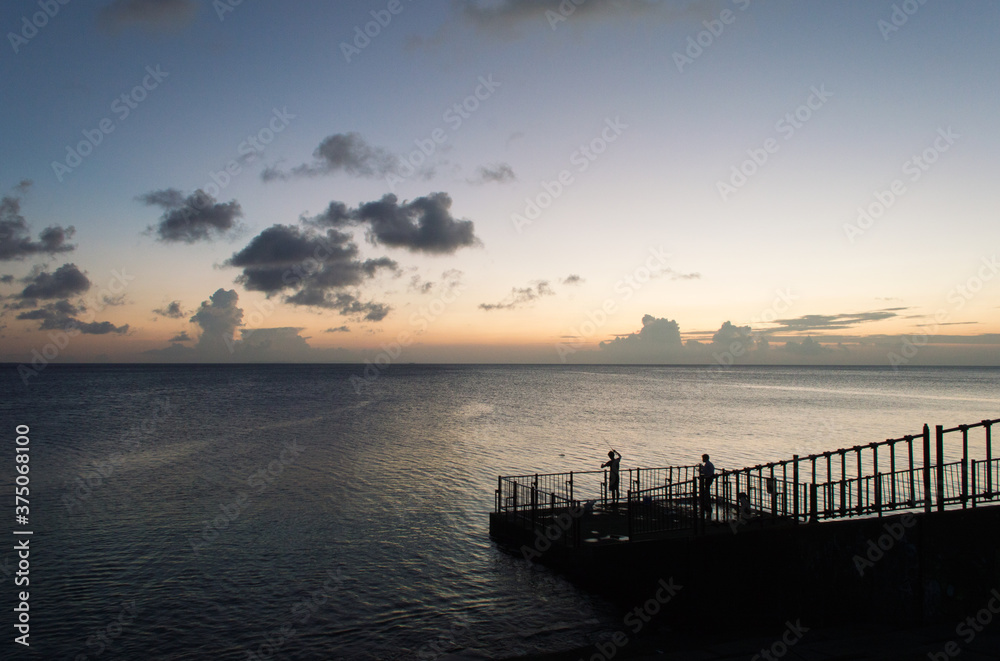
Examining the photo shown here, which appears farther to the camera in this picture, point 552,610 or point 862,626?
point 552,610

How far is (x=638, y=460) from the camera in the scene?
43.9 metres

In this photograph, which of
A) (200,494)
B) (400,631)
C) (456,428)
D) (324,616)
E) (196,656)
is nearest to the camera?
(196,656)

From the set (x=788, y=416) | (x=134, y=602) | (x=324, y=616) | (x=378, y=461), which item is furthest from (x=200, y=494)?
(x=788, y=416)

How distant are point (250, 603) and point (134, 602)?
10.8 ft

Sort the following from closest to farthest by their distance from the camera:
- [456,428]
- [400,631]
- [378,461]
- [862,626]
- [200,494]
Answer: [862,626], [400,631], [200,494], [378,461], [456,428]

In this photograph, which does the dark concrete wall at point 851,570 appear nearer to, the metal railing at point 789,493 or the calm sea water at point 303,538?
the metal railing at point 789,493

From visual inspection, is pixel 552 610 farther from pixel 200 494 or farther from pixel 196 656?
pixel 200 494

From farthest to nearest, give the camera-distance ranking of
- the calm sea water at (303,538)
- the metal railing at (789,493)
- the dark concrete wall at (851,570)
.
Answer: the calm sea water at (303,538) → the metal railing at (789,493) → the dark concrete wall at (851,570)

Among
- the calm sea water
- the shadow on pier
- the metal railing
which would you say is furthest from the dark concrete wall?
the calm sea water

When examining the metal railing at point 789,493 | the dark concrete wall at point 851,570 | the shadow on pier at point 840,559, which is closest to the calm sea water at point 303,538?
the shadow on pier at point 840,559

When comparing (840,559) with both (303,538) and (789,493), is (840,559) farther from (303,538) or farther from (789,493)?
(303,538)

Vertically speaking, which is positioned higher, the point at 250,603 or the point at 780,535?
the point at 780,535

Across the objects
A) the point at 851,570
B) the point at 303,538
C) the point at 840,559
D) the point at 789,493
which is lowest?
the point at 303,538

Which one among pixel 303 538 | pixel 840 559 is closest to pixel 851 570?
pixel 840 559
